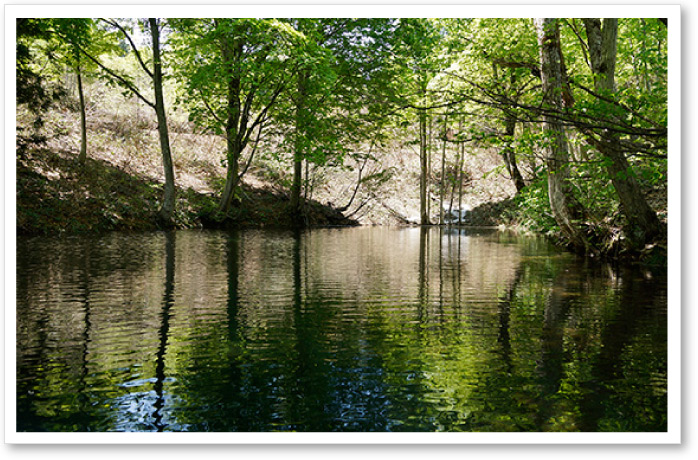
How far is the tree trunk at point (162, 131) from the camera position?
14834 mm

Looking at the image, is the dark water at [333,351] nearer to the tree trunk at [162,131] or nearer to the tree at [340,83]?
the tree trunk at [162,131]

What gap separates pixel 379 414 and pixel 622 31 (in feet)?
57.1

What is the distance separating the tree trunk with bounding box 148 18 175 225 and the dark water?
8.32 m

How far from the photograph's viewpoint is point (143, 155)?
2188 centimetres

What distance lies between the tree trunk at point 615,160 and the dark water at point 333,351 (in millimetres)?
1885

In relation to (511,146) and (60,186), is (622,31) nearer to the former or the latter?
(511,146)

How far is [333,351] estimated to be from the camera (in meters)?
3.75

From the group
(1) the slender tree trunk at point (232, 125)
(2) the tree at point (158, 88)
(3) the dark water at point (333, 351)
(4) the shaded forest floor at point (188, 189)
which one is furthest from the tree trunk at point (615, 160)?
(2) the tree at point (158, 88)

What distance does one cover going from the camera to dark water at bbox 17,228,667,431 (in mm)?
2639

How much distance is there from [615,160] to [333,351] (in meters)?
6.06

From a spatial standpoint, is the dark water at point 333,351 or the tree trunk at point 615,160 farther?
the tree trunk at point 615,160

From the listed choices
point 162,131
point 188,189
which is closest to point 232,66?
point 162,131

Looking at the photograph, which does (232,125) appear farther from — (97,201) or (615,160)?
(615,160)
